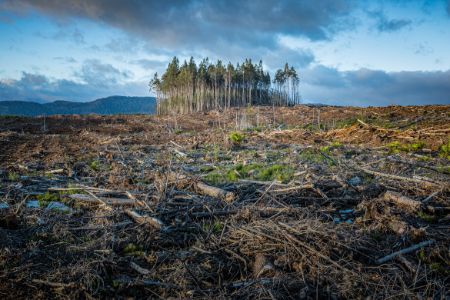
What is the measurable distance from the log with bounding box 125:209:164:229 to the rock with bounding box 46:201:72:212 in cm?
131

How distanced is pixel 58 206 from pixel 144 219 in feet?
6.82

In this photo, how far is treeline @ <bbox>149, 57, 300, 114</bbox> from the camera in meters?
67.8

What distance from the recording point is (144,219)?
4590 mm

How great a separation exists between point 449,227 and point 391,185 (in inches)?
68.9

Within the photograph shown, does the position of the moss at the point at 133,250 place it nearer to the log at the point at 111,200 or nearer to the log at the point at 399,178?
the log at the point at 111,200

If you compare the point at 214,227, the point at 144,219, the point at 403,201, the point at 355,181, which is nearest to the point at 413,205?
the point at 403,201

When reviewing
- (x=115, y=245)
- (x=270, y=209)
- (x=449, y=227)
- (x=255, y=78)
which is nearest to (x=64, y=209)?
(x=115, y=245)

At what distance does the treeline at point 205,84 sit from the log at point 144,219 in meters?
59.9

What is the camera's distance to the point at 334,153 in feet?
35.0

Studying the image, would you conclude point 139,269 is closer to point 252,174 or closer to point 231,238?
point 231,238

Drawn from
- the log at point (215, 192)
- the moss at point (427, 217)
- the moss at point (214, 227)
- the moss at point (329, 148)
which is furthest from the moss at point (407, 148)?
the moss at point (214, 227)

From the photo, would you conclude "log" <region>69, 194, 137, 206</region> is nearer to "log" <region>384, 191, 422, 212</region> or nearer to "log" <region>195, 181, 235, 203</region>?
"log" <region>195, 181, 235, 203</region>

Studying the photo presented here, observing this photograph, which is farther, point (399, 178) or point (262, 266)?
point (399, 178)

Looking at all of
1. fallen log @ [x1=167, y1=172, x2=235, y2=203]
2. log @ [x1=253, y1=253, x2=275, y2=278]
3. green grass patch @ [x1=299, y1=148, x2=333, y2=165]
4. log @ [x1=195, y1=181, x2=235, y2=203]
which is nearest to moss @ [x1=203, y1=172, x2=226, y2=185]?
fallen log @ [x1=167, y1=172, x2=235, y2=203]
